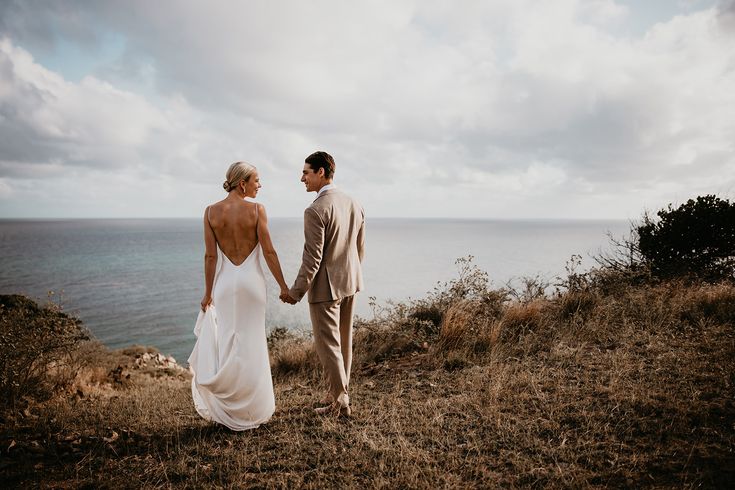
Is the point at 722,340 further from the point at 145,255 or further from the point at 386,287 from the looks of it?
the point at 145,255

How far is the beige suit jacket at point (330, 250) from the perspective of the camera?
4.04 metres

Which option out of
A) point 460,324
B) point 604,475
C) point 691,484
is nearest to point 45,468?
point 604,475

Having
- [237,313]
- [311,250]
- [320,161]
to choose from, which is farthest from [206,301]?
[320,161]

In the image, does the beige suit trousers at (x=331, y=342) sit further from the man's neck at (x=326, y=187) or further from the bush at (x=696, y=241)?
the bush at (x=696, y=241)

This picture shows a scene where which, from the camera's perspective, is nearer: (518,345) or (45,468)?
(45,468)

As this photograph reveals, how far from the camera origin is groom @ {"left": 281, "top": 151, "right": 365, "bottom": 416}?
13.3 feet

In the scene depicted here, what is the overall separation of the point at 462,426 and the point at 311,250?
2.32m

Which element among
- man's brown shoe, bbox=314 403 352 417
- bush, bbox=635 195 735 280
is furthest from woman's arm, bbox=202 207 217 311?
bush, bbox=635 195 735 280

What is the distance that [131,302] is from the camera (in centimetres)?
2998

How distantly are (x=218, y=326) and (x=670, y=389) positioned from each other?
5.03 metres

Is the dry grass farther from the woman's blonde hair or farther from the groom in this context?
the woman's blonde hair

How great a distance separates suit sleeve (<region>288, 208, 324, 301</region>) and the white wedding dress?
48 cm

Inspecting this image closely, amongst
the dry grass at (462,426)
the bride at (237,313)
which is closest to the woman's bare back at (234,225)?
the bride at (237,313)

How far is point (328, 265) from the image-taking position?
4.19 m
